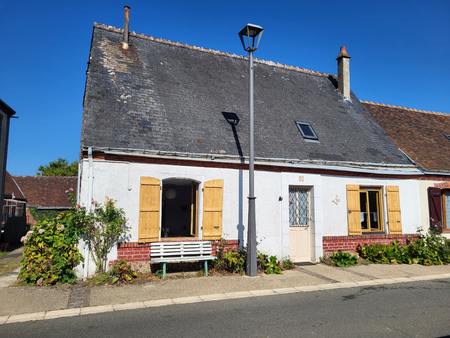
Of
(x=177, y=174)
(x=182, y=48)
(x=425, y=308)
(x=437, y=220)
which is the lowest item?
(x=425, y=308)

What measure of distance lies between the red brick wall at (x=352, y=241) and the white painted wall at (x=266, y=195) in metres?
0.18

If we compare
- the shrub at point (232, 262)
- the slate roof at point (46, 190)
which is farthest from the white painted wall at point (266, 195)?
the slate roof at point (46, 190)

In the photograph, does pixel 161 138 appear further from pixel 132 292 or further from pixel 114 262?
pixel 132 292

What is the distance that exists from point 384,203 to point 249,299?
22.2 feet

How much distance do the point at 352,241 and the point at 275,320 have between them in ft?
20.5

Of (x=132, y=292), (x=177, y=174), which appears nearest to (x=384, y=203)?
(x=177, y=174)

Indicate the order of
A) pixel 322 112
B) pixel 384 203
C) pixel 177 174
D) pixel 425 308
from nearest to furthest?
pixel 425 308, pixel 177 174, pixel 384 203, pixel 322 112

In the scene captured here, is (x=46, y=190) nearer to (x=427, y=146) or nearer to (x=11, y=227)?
(x=11, y=227)

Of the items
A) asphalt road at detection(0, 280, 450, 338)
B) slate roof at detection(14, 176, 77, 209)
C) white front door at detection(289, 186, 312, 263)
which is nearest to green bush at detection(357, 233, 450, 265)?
white front door at detection(289, 186, 312, 263)

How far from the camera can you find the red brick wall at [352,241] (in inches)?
413

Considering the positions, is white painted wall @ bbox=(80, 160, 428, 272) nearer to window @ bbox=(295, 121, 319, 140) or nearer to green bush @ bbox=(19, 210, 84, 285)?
green bush @ bbox=(19, 210, 84, 285)

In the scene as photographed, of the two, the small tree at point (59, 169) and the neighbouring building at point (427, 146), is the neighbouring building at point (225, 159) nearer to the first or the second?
the neighbouring building at point (427, 146)

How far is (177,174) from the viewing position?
9016 mm

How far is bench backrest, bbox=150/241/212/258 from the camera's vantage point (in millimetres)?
8341
